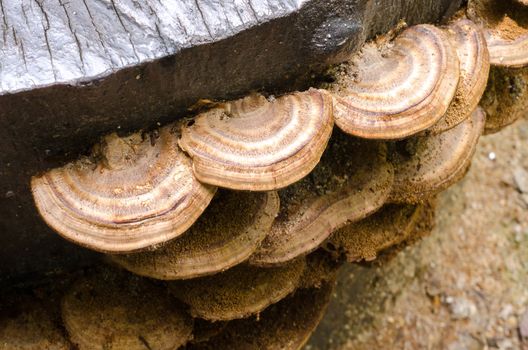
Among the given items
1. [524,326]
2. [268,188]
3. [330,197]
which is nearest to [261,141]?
[268,188]

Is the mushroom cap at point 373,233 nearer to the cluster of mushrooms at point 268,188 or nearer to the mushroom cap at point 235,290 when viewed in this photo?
the cluster of mushrooms at point 268,188

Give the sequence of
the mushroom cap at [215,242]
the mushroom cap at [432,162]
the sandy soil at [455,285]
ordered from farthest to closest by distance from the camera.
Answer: the sandy soil at [455,285] < the mushroom cap at [432,162] < the mushroom cap at [215,242]

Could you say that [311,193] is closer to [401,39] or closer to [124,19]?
[401,39]

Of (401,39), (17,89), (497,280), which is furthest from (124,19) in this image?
(497,280)

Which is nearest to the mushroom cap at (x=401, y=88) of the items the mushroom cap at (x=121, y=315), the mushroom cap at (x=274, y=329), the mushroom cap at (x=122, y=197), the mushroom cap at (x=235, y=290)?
the mushroom cap at (x=122, y=197)

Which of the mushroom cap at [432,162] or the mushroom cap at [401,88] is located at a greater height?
the mushroom cap at [401,88]

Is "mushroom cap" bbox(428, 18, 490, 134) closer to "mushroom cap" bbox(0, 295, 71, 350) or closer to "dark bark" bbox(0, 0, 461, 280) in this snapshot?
"dark bark" bbox(0, 0, 461, 280)
